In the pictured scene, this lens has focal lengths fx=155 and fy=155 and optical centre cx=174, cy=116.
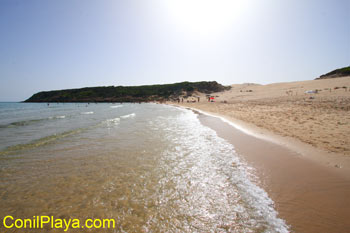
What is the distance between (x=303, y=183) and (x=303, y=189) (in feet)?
1.19

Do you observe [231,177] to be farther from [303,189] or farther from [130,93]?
[130,93]

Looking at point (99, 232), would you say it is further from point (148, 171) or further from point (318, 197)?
point (318, 197)

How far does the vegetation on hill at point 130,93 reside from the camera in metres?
81.2

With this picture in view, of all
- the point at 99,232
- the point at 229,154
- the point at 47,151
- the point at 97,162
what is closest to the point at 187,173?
the point at 229,154

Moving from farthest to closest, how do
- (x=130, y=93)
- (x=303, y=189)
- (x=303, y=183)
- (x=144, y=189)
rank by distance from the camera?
(x=130, y=93)
(x=144, y=189)
(x=303, y=183)
(x=303, y=189)

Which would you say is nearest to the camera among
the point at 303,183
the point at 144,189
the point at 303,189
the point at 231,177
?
the point at 303,189

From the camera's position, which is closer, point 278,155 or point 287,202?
point 287,202

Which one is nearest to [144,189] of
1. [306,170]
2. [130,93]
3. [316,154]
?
[306,170]

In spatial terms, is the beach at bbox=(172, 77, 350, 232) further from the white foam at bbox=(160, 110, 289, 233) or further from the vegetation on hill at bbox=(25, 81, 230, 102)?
the vegetation on hill at bbox=(25, 81, 230, 102)

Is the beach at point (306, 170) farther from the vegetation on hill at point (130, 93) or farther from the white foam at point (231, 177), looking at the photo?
the vegetation on hill at point (130, 93)

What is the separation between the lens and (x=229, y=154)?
6922mm

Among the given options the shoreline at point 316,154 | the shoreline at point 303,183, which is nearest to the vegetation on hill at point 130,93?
the shoreline at point 316,154

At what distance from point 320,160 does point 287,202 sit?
10.9ft

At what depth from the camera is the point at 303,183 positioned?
441 centimetres
